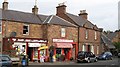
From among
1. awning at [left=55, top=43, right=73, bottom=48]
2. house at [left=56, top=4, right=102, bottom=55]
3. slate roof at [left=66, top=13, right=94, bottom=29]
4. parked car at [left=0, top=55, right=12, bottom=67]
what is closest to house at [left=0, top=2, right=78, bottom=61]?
awning at [left=55, top=43, right=73, bottom=48]

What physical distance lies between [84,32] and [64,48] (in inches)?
227

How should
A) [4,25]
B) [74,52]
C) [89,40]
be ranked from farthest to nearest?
[89,40]
[74,52]
[4,25]

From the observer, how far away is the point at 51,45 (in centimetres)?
4341

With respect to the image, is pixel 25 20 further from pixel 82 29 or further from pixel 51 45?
pixel 82 29

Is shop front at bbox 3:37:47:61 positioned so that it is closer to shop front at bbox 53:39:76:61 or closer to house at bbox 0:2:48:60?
house at bbox 0:2:48:60

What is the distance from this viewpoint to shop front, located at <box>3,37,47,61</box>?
3809 cm

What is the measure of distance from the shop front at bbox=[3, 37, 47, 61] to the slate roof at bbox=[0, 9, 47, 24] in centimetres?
338

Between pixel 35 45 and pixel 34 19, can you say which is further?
pixel 34 19

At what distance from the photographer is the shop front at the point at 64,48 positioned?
4406 centimetres

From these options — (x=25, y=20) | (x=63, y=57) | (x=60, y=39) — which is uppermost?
(x=25, y=20)

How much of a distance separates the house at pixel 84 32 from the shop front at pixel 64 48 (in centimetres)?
222

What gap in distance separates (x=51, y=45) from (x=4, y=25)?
8487mm

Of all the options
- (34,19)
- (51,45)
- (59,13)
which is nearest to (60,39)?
(51,45)

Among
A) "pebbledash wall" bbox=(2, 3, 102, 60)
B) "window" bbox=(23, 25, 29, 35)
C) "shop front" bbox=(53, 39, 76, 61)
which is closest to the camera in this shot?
"pebbledash wall" bbox=(2, 3, 102, 60)
